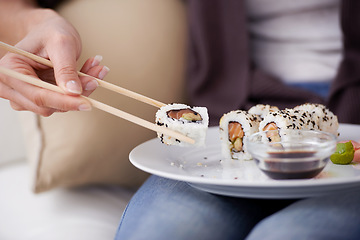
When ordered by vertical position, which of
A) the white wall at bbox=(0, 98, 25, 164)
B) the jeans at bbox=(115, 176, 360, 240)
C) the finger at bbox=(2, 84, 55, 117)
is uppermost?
the finger at bbox=(2, 84, 55, 117)

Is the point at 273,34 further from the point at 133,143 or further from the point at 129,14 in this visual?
the point at 133,143

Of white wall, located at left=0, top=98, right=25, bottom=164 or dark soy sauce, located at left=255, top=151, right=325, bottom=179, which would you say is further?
white wall, located at left=0, top=98, right=25, bottom=164

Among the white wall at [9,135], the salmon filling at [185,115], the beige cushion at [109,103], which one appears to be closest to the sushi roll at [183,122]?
the salmon filling at [185,115]

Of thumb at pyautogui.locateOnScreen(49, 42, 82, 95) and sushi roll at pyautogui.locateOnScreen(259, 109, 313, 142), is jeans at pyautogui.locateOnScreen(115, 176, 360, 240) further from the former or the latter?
thumb at pyautogui.locateOnScreen(49, 42, 82, 95)

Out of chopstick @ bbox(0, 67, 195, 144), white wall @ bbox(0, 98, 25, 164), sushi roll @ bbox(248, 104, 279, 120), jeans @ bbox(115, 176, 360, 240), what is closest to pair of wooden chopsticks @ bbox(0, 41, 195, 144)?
chopstick @ bbox(0, 67, 195, 144)

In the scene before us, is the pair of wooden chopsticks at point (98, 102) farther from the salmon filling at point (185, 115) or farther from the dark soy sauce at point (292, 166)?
the dark soy sauce at point (292, 166)

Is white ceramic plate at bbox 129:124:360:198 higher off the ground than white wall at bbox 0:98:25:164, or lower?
higher

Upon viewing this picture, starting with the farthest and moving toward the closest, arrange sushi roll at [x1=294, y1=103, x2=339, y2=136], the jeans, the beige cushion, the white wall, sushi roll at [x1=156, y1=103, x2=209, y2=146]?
the white wall, the beige cushion, sushi roll at [x1=294, y1=103, x2=339, y2=136], sushi roll at [x1=156, y1=103, x2=209, y2=146], the jeans

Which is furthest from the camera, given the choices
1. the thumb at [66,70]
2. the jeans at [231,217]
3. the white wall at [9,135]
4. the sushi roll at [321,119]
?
the white wall at [9,135]
